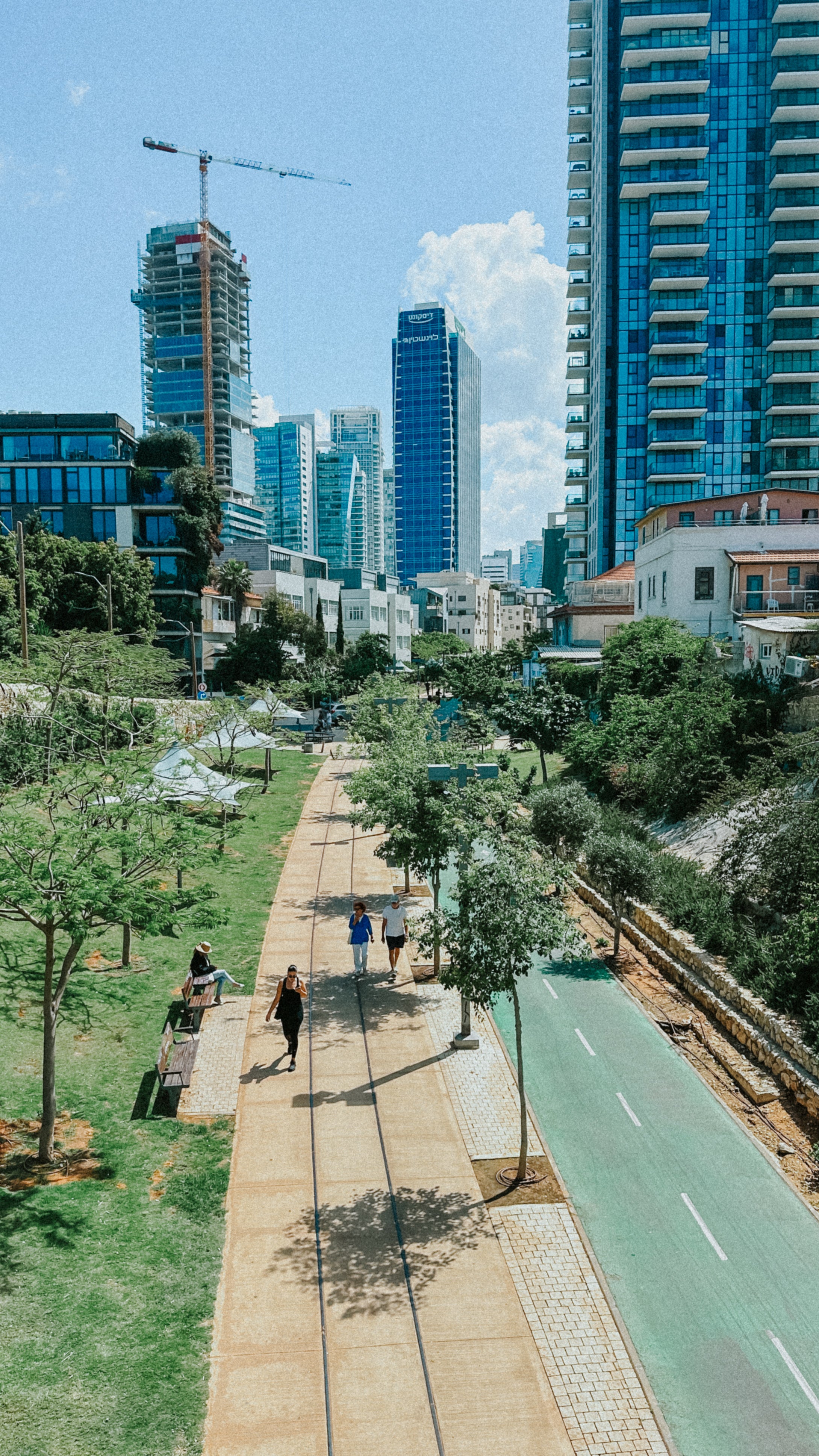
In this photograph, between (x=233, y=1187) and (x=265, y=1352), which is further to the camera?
(x=233, y=1187)

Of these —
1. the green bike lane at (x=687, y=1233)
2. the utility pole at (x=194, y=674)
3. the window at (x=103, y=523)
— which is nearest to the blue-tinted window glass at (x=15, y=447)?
the window at (x=103, y=523)

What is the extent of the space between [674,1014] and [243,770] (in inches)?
1053

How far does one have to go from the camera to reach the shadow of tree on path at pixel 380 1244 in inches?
368

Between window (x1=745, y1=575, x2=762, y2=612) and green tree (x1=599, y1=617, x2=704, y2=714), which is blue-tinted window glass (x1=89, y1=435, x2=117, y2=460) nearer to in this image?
green tree (x1=599, y1=617, x2=704, y2=714)

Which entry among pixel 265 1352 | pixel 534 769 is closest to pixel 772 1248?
pixel 265 1352

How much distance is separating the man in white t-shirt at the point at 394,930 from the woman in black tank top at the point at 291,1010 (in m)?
3.89

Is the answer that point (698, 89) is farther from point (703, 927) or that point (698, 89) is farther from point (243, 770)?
point (703, 927)

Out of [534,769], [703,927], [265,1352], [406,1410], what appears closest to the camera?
[406,1410]

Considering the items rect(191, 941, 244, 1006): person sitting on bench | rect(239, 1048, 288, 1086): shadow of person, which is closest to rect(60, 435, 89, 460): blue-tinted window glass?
rect(191, 941, 244, 1006): person sitting on bench

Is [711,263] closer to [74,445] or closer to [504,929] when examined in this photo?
[74,445]

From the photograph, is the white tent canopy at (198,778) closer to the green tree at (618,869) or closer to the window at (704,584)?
the green tree at (618,869)

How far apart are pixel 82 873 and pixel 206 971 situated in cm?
659

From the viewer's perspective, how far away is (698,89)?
3374 inches

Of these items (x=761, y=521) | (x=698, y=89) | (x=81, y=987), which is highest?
(x=698, y=89)
